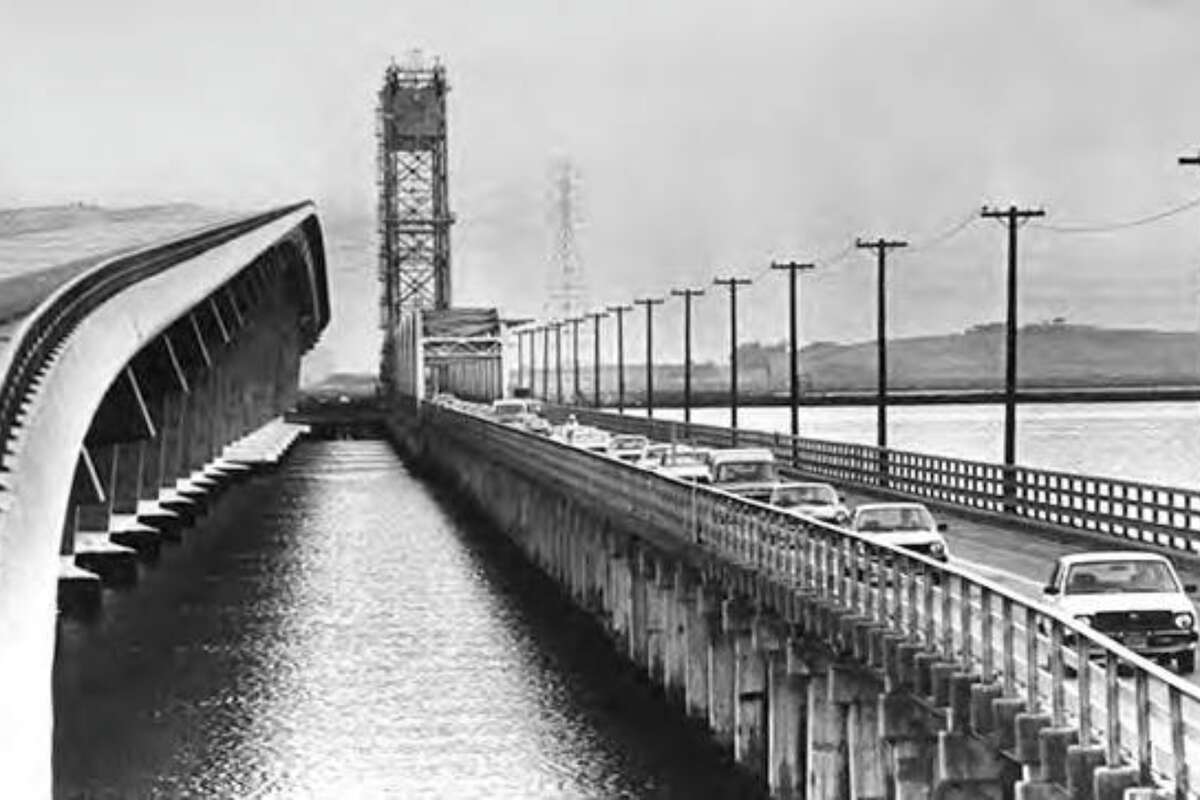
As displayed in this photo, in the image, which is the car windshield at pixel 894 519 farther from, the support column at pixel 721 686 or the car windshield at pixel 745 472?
A: the car windshield at pixel 745 472

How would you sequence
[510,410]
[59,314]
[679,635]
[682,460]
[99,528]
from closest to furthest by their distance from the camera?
[59,314] < [679,635] < [99,528] < [682,460] < [510,410]

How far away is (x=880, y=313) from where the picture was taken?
90.2 metres

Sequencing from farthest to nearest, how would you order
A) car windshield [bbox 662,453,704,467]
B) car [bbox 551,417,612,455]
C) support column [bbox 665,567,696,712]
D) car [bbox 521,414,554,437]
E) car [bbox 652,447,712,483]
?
car [bbox 521,414,554,437], car [bbox 551,417,612,455], car windshield [bbox 662,453,704,467], car [bbox 652,447,712,483], support column [bbox 665,567,696,712]

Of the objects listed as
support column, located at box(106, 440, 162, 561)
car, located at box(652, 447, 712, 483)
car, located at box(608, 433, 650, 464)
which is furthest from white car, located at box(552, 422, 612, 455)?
support column, located at box(106, 440, 162, 561)

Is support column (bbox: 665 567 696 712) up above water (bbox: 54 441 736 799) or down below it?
above

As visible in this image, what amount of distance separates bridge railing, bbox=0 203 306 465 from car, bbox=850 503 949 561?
1549cm

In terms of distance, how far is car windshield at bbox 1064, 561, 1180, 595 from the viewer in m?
29.1

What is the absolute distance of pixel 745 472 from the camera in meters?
62.3

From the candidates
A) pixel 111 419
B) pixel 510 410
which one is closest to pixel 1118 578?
pixel 111 419

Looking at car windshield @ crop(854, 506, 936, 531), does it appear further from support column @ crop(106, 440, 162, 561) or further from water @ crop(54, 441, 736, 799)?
support column @ crop(106, 440, 162, 561)

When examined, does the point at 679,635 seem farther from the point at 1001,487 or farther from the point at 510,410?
the point at 510,410

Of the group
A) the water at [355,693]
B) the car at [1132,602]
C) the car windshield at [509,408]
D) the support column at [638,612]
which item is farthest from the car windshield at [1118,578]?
the car windshield at [509,408]

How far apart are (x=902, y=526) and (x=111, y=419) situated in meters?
27.6

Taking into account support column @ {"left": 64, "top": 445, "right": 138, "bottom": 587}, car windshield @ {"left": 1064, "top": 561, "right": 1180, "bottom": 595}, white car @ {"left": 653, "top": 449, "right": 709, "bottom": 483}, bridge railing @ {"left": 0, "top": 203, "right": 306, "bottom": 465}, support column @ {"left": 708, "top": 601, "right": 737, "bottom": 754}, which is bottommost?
support column @ {"left": 708, "top": 601, "right": 737, "bottom": 754}
